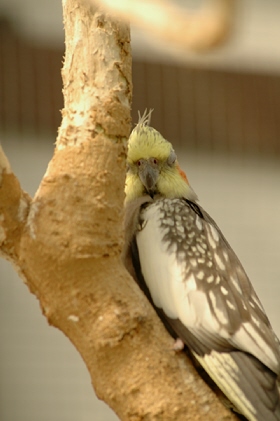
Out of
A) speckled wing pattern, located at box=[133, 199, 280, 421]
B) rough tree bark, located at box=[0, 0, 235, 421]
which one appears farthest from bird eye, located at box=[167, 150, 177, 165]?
rough tree bark, located at box=[0, 0, 235, 421]

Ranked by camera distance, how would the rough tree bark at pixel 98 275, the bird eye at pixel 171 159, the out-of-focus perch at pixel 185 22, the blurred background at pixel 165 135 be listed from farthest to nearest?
1. the blurred background at pixel 165 135
2. the bird eye at pixel 171 159
3. the rough tree bark at pixel 98 275
4. the out-of-focus perch at pixel 185 22

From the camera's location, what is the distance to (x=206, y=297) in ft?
7.95

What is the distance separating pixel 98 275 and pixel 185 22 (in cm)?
121

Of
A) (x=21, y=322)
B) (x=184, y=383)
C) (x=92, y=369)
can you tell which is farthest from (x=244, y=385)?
(x=21, y=322)

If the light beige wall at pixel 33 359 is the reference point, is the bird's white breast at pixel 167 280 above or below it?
above

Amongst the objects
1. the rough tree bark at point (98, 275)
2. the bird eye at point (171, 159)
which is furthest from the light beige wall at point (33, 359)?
the rough tree bark at point (98, 275)

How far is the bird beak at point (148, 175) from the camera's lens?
Result: 293 centimetres

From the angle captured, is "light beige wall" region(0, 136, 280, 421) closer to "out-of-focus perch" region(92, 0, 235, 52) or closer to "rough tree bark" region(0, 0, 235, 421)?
"rough tree bark" region(0, 0, 235, 421)

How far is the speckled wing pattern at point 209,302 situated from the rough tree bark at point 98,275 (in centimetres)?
12

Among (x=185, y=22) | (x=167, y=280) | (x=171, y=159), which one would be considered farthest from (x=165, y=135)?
(x=185, y=22)

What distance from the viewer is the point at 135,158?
9.81 ft

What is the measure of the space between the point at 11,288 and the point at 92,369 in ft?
9.88

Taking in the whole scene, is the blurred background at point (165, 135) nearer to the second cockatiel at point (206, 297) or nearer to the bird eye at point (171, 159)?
the bird eye at point (171, 159)

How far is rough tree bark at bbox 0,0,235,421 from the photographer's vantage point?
207 centimetres
